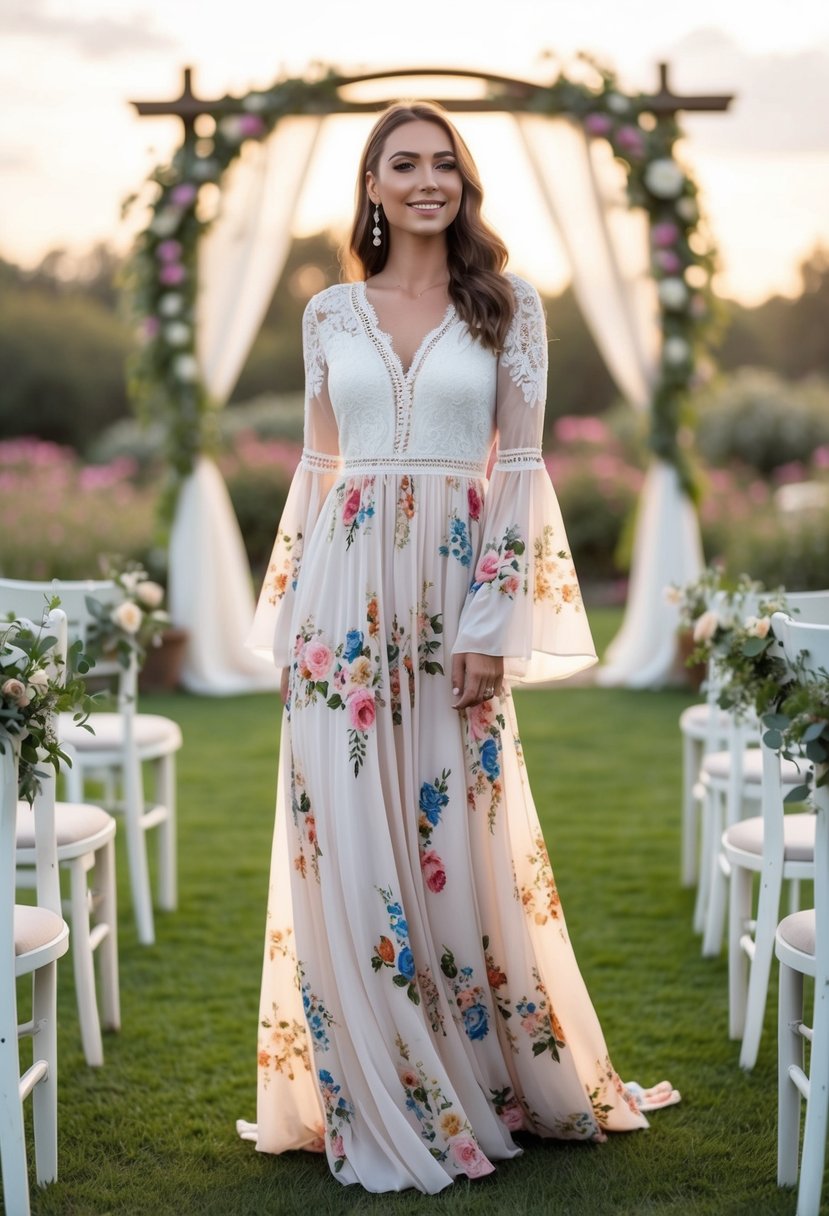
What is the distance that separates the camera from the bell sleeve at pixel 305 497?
281cm

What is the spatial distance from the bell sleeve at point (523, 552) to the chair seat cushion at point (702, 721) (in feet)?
5.12

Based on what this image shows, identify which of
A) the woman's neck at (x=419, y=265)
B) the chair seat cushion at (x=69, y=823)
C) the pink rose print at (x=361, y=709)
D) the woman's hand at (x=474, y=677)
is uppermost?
the woman's neck at (x=419, y=265)

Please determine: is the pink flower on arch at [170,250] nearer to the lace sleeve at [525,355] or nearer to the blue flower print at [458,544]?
the lace sleeve at [525,355]

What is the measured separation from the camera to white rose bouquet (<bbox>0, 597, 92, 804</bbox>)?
2.32 metres

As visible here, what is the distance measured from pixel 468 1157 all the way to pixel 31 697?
1184 mm

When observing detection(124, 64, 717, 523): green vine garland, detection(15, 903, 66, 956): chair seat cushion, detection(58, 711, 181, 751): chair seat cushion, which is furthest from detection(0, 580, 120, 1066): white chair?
detection(124, 64, 717, 523): green vine garland

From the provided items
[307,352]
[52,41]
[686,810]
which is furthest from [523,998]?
[52,41]

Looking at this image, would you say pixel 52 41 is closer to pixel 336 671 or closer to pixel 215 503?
pixel 215 503

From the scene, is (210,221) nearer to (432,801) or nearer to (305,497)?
(305,497)

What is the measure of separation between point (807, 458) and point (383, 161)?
50.0 ft

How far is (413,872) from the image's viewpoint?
2592mm

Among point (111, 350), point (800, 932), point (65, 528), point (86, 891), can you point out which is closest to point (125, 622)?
point (86, 891)

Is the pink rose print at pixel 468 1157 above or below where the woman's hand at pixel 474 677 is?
below

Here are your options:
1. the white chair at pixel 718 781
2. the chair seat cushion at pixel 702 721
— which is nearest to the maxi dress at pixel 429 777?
the white chair at pixel 718 781
